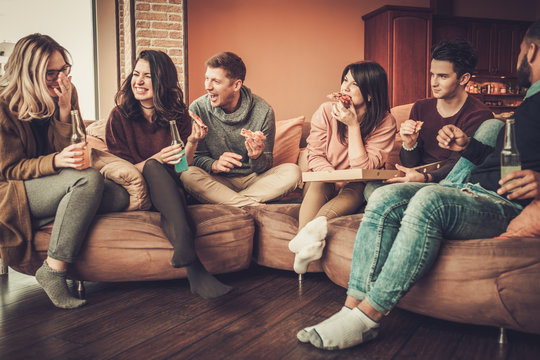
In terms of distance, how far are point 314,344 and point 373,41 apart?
5.51 metres

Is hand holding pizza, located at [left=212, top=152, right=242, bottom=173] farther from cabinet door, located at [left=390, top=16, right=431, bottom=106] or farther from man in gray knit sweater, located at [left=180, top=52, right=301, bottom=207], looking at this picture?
cabinet door, located at [left=390, top=16, right=431, bottom=106]

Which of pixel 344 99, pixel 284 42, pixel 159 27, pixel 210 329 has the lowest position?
pixel 210 329

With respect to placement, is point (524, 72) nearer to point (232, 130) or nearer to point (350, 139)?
point (350, 139)

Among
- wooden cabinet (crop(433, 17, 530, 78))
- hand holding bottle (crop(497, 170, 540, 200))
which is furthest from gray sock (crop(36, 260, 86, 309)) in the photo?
wooden cabinet (crop(433, 17, 530, 78))

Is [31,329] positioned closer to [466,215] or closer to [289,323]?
[289,323]

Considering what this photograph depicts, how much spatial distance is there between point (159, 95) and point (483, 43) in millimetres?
5999

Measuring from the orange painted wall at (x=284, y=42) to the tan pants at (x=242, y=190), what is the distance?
3.18m

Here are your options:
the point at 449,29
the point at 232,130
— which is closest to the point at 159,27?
the point at 232,130

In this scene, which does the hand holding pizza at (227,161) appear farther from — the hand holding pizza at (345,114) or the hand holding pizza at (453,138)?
the hand holding pizza at (453,138)

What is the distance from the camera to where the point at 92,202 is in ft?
5.87

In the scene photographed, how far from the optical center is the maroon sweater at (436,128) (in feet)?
6.70

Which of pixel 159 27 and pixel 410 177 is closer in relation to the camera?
pixel 410 177

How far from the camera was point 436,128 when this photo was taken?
2.17 m

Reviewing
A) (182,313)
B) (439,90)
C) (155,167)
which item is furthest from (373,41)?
(182,313)
